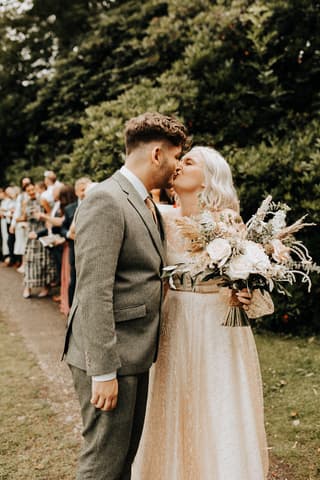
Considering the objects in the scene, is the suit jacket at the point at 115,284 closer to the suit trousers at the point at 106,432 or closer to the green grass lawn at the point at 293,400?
the suit trousers at the point at 106,432

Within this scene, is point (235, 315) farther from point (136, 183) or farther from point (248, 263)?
point (136, 183)

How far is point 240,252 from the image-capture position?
2.63 metres

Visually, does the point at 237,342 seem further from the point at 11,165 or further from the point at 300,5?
the point at 11,165

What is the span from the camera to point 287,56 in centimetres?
728

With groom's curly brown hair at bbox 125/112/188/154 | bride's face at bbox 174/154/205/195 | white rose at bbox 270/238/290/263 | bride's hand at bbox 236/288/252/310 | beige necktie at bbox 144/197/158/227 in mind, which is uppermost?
groom's curly brown hair at bbox 125/112/188/154

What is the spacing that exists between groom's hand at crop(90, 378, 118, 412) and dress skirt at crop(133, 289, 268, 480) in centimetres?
75

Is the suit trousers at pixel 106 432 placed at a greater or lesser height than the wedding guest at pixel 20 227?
greater

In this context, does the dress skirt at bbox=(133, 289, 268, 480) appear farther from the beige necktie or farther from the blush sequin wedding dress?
the beige necktie

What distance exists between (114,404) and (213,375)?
0.80 m

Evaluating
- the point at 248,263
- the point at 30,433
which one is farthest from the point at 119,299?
the point at 30,433

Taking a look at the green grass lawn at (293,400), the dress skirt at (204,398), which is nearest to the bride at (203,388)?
the dress skirt at (204,398)

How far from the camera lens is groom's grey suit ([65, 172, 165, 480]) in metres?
2.31

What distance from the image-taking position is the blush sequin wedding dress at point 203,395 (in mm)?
2963

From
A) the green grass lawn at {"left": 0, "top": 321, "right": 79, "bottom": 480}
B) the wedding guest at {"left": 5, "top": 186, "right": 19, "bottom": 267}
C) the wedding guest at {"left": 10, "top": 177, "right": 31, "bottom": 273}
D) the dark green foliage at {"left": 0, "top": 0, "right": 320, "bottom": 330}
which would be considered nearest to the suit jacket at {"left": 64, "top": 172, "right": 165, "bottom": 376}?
the green grass lawn at {"left": 0, "top": 321, "right": 79, "bottom": 480}
